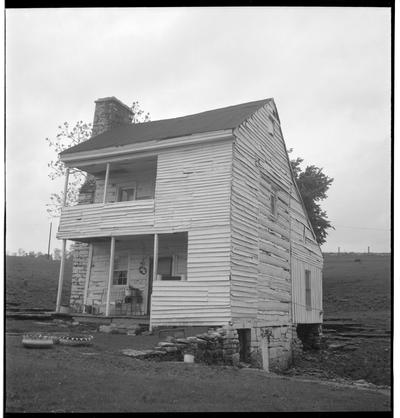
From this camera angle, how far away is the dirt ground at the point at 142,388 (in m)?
6.87

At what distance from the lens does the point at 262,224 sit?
17.0 metres

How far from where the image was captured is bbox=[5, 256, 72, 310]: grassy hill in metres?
25.4

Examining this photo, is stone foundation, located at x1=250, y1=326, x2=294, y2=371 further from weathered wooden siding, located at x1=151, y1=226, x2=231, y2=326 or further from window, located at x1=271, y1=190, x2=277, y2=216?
window, located at x1=271, y1=190, x2=277, y2=216

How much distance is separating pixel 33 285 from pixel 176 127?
16.3 m

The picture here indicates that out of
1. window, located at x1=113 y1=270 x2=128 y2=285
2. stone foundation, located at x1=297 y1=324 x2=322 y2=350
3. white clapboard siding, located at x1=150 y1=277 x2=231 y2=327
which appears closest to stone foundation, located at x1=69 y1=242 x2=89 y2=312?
window, located at x1=113 y1=270 x2=128 y2=285

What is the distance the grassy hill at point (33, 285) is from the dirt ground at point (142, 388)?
50.1ft

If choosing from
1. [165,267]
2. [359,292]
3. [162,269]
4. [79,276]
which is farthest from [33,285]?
[359,292]

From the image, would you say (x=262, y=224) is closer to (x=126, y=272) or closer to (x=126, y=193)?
(x=126, y=272)

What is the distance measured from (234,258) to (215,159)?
10.4ft

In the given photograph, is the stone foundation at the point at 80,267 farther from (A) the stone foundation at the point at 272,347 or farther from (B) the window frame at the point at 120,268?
(A) the stone foundation at the point at 272,347

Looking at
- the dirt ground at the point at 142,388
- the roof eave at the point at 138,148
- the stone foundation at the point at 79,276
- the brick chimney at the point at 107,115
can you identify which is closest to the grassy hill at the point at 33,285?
the stone foundation at the point at 79,276
